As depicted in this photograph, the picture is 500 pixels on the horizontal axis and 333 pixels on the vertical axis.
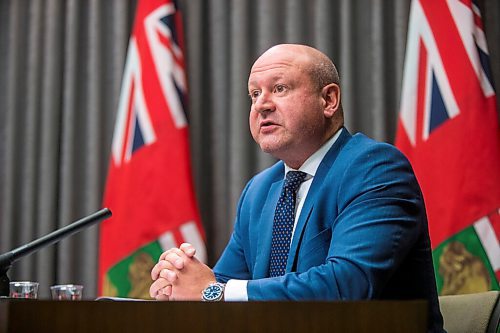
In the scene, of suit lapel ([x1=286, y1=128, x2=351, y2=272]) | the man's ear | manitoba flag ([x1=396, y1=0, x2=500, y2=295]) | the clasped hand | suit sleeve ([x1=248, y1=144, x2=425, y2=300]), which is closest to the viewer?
suit sleeve ([x1=248, y1=144, x2=425, y2=300])

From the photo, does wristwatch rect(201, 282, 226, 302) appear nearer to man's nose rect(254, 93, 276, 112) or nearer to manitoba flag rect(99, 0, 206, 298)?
man's nose rect(254, 93, 276, 112)

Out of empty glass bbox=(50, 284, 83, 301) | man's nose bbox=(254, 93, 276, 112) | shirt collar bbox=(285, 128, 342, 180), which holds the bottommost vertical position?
empty glass bbox=(50, 284, 83, 301)

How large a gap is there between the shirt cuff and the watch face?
0.03 meters

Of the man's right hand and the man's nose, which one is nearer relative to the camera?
the man's right hand

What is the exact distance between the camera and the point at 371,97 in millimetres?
4582

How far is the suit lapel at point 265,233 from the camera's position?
8.68ft

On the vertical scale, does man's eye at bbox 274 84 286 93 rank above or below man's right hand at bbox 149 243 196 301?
above

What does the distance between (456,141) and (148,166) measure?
5.60ft

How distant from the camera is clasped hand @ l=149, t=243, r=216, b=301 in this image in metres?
2.32

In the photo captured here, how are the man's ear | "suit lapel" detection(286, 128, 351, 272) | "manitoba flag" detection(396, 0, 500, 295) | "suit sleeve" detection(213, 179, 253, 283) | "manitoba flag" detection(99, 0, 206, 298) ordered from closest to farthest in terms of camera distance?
"suit lapel" detection(286, 128, 351, 272), the man's ear, "suit sleeve" detection(213, 179, 253, 283), "manitoba flag" detection(396, 0, 500, 295), "manitoba flag" detection(99, 0, 206, 298)

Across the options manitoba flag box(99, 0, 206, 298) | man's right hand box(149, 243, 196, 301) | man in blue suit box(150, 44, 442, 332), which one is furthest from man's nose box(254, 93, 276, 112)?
manitoba flag box(99, 0, 206, 298)

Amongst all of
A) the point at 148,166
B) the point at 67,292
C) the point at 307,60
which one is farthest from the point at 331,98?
the point at 148,166

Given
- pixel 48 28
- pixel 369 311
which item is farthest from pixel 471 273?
pixel 48 28

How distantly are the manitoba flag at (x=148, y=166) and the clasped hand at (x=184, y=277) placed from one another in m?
1.85
